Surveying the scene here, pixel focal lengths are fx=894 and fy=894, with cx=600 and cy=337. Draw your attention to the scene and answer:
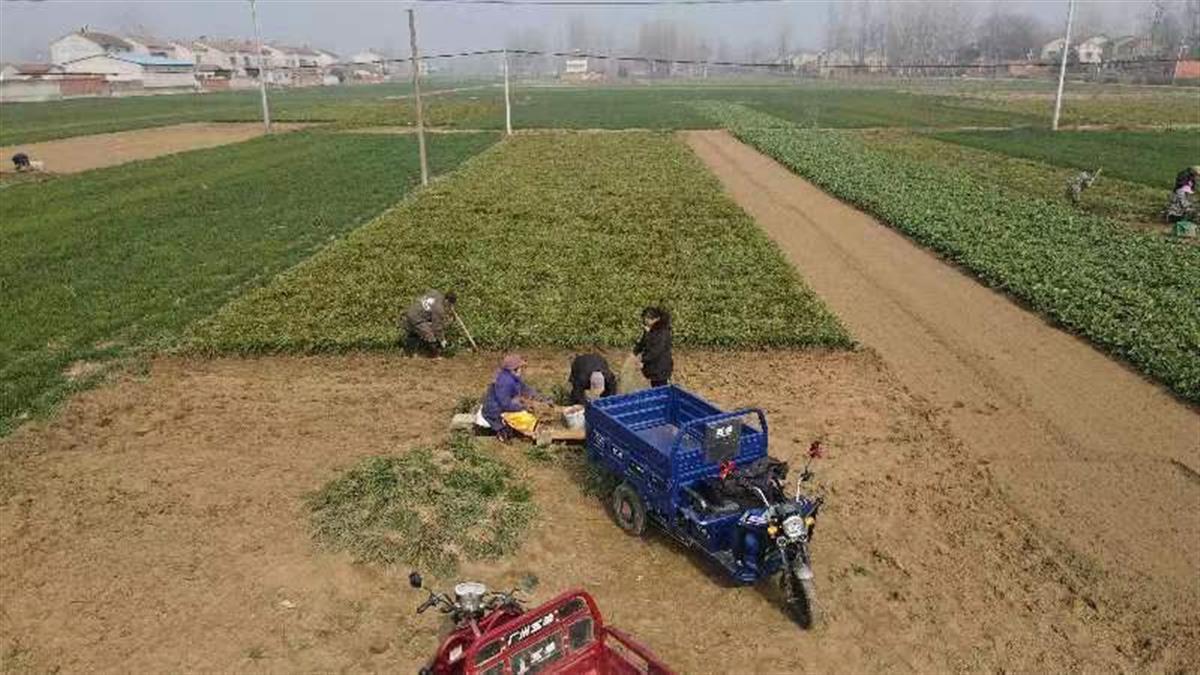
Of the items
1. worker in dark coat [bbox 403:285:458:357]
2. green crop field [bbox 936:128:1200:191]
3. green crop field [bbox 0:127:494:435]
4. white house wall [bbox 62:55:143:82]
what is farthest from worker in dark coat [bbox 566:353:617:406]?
white house wall [bbox 62:55:143:82]

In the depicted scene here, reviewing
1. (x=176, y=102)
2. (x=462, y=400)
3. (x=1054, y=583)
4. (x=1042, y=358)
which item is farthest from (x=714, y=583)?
(x=176, y=102)

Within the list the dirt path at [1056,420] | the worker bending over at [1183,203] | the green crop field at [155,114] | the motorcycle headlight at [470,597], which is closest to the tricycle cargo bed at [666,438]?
the motorcycle headlight at [470,597]

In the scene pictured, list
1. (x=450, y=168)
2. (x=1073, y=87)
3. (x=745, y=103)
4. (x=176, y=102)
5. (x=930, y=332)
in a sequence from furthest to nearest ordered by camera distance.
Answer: (x=1073, y=87) → (x=176, y=102) → (x=745, y=103) → (x=450, y=168) → (x=930, y=332)

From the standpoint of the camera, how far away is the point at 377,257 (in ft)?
79.2

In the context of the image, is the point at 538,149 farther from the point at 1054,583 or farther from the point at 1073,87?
the point at 1073,87

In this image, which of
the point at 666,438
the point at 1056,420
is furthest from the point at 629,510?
the point at 1056,420

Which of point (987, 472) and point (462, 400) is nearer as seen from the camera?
point (987, 472)

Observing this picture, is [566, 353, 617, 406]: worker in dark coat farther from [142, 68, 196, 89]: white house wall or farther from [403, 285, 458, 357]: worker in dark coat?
[142, 68, 196, 89]: white house wall

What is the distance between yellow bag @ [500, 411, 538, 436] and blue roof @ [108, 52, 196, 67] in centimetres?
16706

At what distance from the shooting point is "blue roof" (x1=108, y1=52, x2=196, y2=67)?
504 ft

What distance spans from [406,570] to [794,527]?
4.20 metres

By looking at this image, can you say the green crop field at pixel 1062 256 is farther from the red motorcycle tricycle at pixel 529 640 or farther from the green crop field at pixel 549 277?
the red motorcycle tricycle at pixel 529 640

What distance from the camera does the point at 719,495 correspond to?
9633mm

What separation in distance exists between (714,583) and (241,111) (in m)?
90.5
